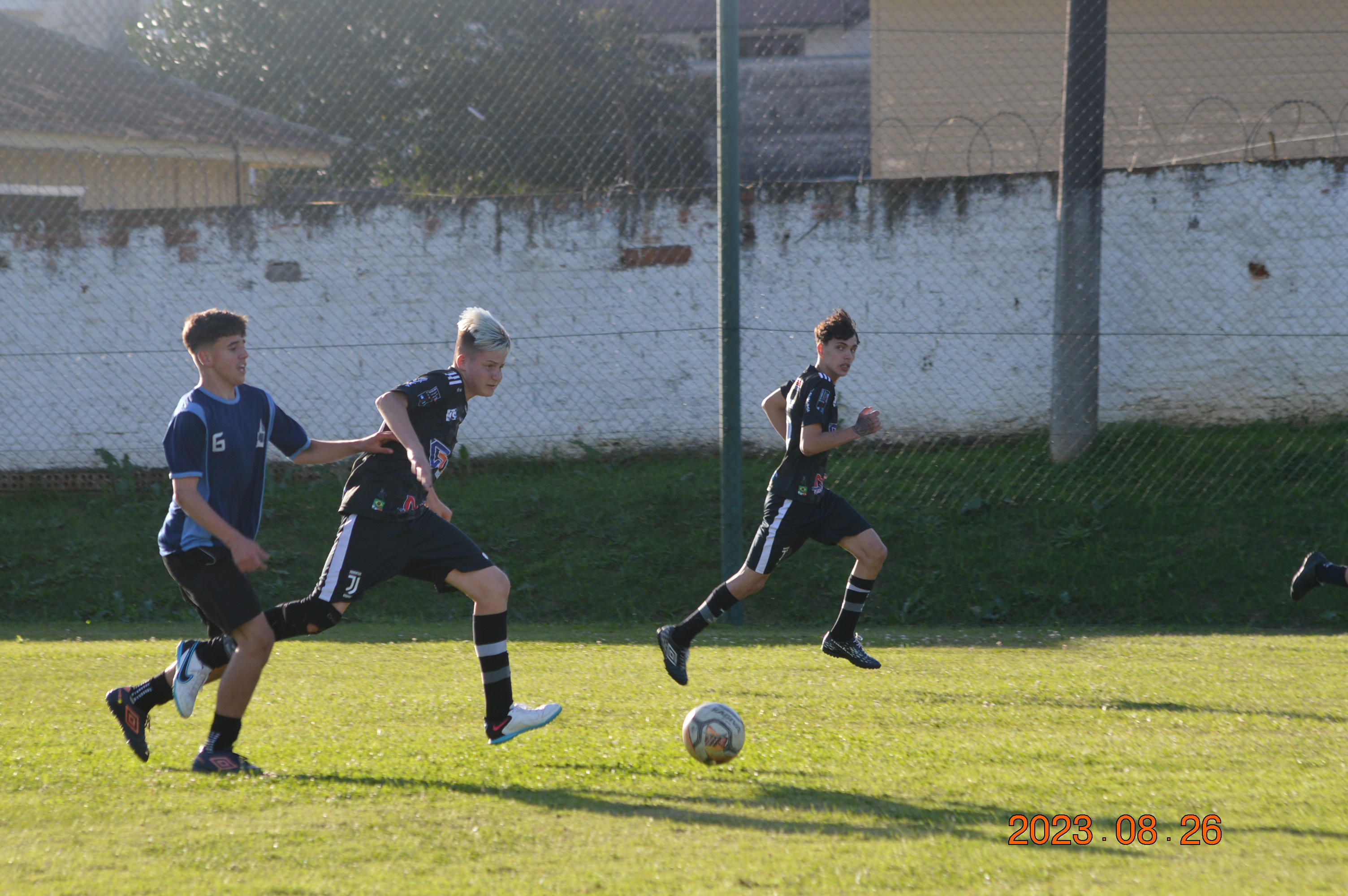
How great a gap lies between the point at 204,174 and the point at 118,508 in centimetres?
417

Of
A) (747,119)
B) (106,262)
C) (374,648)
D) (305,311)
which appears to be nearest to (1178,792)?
(374,648)

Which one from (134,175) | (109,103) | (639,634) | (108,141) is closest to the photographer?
(639,634)

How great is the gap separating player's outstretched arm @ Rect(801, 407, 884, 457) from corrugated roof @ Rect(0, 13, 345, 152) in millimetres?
9867

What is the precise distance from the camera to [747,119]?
889 inches

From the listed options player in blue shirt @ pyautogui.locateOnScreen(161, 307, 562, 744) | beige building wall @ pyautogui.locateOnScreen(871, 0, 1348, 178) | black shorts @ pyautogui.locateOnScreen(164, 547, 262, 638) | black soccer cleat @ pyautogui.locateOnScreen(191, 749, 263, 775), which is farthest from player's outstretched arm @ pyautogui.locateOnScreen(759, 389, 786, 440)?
beige building wall @ pyautogui.locateOnScreen(871, 0, 1348, 178)

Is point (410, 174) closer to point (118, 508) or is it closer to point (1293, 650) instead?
point (118, 508)

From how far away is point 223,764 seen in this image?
4.09 metres

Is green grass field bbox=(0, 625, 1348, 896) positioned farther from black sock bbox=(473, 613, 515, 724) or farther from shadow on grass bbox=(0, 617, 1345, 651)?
shadow on grass bbox=(0, 617, 1345, 651)

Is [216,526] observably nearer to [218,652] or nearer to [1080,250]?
[218,652]

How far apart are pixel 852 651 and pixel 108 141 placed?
35.7 feet

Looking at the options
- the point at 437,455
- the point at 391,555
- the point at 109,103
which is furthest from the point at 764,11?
the point at 391,555

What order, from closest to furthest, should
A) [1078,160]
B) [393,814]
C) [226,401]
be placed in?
[393,814] → [226,401] → [1078,160]

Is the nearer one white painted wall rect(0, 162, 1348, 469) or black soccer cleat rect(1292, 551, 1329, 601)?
black soccer cleat rect(1292, 551, 1329, 601)

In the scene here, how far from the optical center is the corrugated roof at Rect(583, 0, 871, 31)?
22.8m
